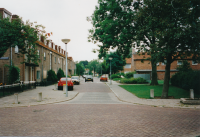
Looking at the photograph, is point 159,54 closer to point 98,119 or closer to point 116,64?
point 98,119

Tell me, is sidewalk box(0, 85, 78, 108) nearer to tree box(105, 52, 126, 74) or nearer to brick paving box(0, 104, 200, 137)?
brick paving box(0, 104, 200, 137)

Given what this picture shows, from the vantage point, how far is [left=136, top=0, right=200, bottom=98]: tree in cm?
1091

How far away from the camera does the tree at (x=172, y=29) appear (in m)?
10.9

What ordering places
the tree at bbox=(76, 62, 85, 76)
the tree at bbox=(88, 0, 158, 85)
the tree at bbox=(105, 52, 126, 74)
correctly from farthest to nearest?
the tree at bbox=(76, 62, 85, 76) → the tree at bbox=(105, 52, 126, 74) → the tree at bbox=(88, 0, 158, 85)

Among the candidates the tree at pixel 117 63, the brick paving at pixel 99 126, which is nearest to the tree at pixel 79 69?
the tree at pixel 117 63

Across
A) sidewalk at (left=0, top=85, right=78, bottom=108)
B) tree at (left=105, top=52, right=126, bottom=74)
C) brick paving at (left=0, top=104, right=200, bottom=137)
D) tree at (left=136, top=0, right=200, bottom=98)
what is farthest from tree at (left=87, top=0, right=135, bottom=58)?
tree at (left=105, top=52, right=126, bottom=74)

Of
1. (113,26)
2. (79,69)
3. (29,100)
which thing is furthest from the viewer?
(79,69)

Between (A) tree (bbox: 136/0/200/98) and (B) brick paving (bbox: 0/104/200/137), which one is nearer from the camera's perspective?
(B) brick paving (bbox: 0/104/200/137)

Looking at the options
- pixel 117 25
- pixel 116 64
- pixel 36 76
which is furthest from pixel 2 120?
pixel 116 64

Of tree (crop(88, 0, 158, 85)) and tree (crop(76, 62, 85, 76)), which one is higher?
tree (crop(88, 0, 158, 85))

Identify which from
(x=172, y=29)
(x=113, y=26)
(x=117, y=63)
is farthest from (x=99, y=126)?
(x=117, y=63)

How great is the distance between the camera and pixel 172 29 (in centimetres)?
1122

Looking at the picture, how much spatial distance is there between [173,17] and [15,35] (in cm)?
1220

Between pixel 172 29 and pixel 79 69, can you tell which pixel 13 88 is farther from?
pixel 79 69
